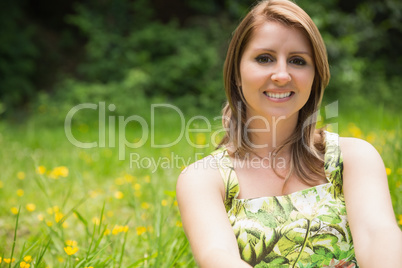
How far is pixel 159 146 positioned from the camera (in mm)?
3697

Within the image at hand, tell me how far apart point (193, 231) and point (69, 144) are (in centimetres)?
321

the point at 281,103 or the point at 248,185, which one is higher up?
the point at 281,103

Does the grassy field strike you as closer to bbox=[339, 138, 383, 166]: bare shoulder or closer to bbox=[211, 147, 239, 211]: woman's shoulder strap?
bbox=[211, 147, 239, 211]: woman's shoulder strap

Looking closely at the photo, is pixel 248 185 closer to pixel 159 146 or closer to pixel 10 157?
pixel 159 146

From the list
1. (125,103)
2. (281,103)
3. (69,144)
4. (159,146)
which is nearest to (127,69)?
(125,103)

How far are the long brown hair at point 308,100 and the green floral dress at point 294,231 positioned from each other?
3.9 inches

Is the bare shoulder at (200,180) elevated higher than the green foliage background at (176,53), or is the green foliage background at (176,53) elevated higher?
the green foliage background at (176,53)

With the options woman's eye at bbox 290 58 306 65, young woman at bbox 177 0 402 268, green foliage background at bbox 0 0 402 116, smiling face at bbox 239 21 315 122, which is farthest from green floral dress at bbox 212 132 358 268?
green foliage background at bbox 0 0 402 116

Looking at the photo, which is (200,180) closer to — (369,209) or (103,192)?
(369,209)

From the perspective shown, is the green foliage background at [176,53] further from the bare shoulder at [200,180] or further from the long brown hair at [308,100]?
the bare shoulder at [200,180]

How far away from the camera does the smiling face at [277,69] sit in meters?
1.29

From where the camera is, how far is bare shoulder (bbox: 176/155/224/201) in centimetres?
123

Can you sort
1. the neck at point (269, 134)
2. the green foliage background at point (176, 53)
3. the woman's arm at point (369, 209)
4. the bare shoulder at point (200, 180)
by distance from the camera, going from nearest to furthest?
the woman's arm at point (369, 209) < the bare shoulder at point (200, 180) < the neck at point (269, 134) < the green foliage background at point (176, 53)

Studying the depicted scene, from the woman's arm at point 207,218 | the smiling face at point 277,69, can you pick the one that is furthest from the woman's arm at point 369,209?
the woman's arm at point 207,218
